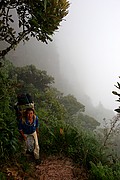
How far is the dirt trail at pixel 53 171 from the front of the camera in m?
6.29

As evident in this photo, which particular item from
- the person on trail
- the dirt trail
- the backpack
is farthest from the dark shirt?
the dirt trail

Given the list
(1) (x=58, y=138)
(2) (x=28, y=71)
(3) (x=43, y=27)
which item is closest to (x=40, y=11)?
(3) (x=43, y=27)

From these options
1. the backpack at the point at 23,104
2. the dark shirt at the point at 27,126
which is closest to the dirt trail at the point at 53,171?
→ the dark shirt at the point at 27,126

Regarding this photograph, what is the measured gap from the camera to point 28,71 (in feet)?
67.3

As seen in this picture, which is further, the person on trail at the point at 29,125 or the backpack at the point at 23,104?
the backpack at the point at 23,104

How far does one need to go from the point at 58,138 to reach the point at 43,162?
0.86 m

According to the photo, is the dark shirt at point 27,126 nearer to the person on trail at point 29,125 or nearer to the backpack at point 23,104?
the person on trail at point 29,125

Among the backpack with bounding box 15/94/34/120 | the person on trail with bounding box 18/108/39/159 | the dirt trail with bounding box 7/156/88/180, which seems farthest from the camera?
the backpack with bounding box 15/94/34/120

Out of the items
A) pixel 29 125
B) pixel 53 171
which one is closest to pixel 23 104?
pixel 29 125

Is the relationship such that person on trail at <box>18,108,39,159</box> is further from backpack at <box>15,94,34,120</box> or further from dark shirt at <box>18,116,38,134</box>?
backpack at <box>15,94,34,120</box>

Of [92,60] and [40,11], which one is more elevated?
[92,60]

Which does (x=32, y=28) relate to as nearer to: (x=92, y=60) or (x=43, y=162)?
(x=43, y=162)

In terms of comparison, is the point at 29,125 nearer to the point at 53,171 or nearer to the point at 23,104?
the point at 23,104

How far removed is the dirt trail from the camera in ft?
20.6
